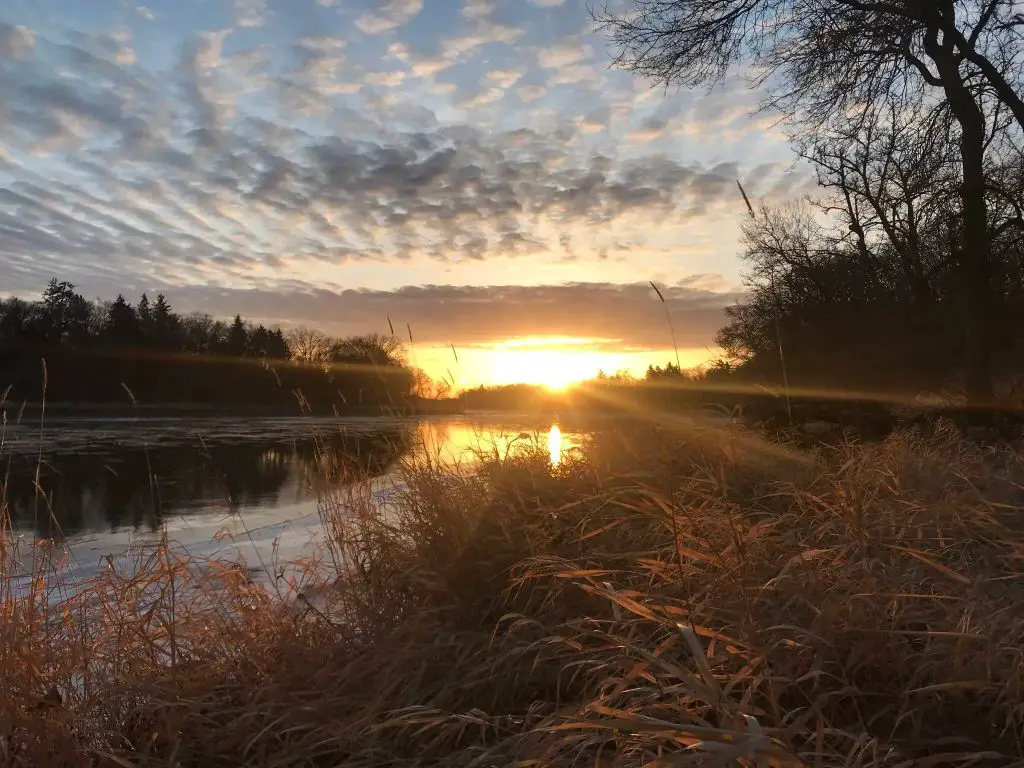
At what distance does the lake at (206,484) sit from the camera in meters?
5.88

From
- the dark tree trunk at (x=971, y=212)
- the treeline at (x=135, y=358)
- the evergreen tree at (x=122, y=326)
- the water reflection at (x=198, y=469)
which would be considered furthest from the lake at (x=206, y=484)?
the evergreen tree at (x=122, y=326)

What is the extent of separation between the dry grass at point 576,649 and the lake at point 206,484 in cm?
101

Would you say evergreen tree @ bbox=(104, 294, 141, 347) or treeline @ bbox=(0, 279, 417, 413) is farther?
evergreen tree @ bbox=(104, 294, 141, 347)

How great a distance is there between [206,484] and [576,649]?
13516 mm

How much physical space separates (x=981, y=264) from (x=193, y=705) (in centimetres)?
1132

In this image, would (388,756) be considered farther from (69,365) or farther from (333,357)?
(69,365)

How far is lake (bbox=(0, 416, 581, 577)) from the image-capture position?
5.88 meters

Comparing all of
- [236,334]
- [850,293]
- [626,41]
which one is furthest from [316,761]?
[236,334]

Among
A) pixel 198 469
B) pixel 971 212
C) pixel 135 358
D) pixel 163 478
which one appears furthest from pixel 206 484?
pixel 135 358

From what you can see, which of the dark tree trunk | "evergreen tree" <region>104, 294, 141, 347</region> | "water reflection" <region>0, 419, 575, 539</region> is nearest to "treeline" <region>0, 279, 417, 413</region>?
"evergreen tree" <region>104, 294, 141, 347</region>

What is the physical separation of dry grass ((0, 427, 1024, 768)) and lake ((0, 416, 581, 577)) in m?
1.01

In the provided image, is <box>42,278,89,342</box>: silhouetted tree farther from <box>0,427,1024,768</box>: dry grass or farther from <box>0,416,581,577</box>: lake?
<box>0,427,1024,768</box>: dry grass

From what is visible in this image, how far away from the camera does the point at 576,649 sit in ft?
9.45

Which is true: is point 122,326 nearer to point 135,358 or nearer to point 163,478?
point 135,358
